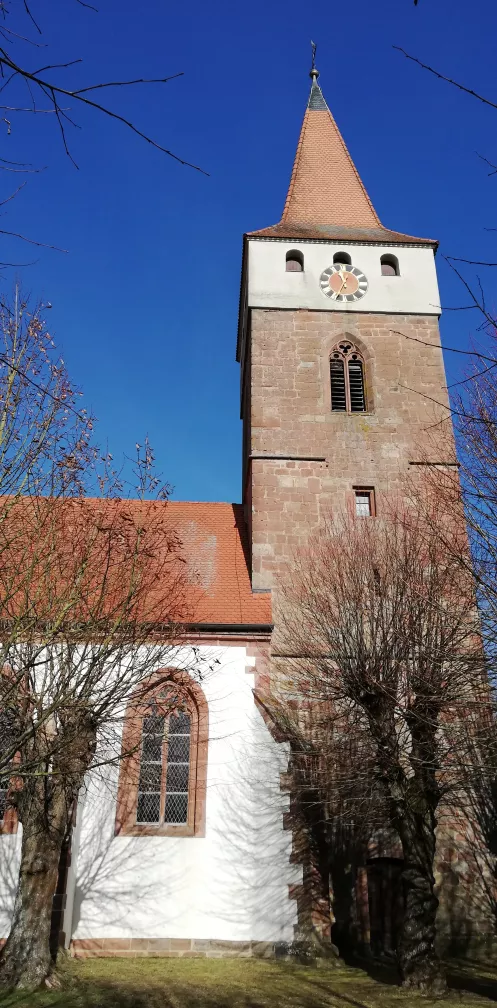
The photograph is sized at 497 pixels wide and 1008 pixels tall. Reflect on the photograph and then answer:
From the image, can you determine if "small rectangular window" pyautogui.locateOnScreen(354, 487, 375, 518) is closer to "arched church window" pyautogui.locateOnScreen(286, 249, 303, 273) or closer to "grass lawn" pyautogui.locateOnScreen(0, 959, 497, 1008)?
"arched church window" pyautogui.locateOnScreen(286, 249, 303, 273)

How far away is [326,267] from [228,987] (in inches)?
587

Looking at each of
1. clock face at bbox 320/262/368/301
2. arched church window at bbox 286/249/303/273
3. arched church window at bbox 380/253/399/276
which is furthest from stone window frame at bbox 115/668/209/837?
arched church window at bbox 380/253/399/276

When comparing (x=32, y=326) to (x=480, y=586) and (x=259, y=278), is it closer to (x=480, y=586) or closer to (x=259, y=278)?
(x=480, y=586)

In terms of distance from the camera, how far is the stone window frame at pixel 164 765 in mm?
12547

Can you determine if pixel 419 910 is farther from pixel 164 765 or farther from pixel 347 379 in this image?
pixel 347 379

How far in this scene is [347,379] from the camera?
1744 centimetres

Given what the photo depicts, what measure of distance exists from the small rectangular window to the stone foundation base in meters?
8.03

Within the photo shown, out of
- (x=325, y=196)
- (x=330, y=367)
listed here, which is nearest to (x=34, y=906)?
(x=330, y=367)

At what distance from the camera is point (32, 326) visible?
7.30 metres

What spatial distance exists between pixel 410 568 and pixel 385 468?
3.91m

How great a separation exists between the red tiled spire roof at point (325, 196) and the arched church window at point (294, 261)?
0.43 meters

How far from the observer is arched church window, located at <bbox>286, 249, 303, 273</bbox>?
1877 cm

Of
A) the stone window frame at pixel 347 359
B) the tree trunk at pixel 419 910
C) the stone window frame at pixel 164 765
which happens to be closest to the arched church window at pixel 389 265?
the stone window frame at pixel 347 359

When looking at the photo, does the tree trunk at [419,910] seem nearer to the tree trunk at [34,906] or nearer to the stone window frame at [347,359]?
the tree trunk at [34,906]
